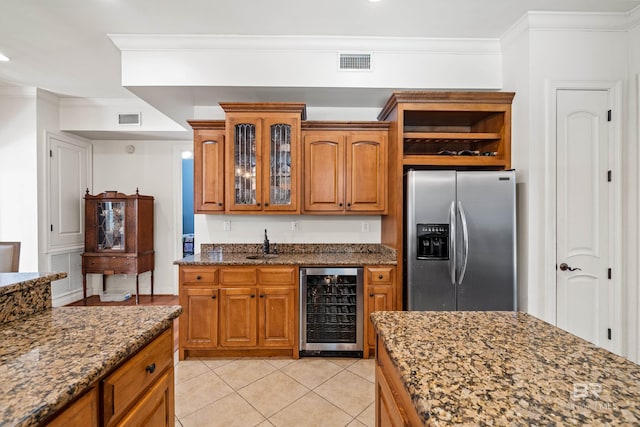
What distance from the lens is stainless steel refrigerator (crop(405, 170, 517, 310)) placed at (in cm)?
243

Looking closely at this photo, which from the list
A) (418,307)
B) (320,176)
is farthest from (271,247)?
(418,307)

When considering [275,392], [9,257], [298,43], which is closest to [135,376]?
[275,392]

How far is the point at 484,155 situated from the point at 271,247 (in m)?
2.34

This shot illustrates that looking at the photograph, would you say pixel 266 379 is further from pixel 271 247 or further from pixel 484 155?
pixel 484 155

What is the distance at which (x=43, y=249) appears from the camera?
3.84 m

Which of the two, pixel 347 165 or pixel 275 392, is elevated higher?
pixel 347 165

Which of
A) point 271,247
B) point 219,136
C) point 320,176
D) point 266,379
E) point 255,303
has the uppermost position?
point 219,136

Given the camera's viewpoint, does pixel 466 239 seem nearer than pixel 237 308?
Yes

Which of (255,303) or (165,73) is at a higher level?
(165,73)

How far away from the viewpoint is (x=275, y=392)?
2.20 m

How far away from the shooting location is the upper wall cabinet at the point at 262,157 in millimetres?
2844

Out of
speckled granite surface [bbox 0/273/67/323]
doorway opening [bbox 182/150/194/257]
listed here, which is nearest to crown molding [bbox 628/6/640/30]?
speckled granite surface [bbox 0/273/67/323]

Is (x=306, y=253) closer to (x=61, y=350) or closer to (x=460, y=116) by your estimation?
(x=460, y=116)

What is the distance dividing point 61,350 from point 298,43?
275cm
